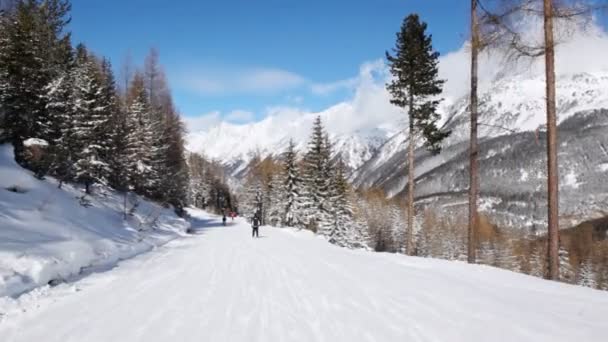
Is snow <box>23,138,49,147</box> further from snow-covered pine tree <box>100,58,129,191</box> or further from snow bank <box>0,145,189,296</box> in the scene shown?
snow-covered pine tree <box>100,58,129,191</box>

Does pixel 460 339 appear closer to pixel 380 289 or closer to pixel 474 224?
pixel 380 289

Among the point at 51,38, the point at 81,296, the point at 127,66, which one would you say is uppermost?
the point at 127,66

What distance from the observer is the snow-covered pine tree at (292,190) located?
43.9 meters

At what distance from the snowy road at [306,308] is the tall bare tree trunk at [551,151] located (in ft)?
5.17

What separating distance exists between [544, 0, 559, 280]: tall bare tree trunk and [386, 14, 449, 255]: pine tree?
8.76m

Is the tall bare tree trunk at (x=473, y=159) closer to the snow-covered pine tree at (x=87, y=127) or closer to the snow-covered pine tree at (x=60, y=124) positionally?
the snow-covered pine tree at (x=87, y=127)

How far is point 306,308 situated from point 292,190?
38230 mm

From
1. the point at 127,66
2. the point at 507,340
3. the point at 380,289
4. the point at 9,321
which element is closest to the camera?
the point at 507,340

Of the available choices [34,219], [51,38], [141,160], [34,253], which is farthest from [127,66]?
[34,253]

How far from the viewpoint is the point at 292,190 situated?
4488 cm

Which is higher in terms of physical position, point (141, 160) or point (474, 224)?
point (141, 160)

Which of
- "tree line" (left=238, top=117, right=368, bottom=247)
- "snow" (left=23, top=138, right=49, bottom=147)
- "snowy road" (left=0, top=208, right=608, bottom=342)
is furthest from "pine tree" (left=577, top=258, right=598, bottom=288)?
"snow" (left=23, top=138, right=49, bottom=147)

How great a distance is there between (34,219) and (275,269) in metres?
8.33

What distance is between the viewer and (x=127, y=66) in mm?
45531
